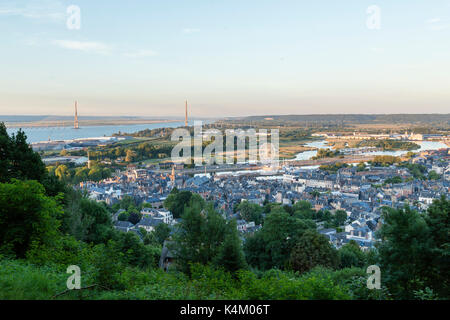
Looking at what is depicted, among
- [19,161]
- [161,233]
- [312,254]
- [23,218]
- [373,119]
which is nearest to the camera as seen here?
[23,218]

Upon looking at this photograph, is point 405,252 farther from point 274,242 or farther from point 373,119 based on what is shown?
point 373,119

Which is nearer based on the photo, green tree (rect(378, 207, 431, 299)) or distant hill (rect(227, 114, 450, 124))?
green tree (rect(378, 207, 431, 299))

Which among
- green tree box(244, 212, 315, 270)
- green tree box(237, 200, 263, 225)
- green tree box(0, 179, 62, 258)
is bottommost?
green tree box(237, 200, 263, 225)

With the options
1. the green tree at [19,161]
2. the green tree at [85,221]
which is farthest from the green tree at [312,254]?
the green tree at [19,161]

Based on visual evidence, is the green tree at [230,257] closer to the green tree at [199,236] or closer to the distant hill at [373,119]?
the green tree at [199,236]

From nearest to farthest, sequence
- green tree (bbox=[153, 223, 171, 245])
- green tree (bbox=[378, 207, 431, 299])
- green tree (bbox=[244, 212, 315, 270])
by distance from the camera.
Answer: green tree (bbox=[378, 207, 431, 299]), green tree (bbox=[244, 212, 315, 270]), green tree (bbox=[153, 223, 171, 245])

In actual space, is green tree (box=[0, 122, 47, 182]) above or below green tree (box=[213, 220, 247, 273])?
above

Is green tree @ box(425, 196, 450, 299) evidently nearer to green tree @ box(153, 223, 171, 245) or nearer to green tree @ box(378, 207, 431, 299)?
green tree @ box(378, 207, 431, 299)

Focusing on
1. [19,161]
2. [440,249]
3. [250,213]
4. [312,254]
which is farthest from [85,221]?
[250,213]

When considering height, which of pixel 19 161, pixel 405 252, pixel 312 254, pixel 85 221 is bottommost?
pixel 312 254

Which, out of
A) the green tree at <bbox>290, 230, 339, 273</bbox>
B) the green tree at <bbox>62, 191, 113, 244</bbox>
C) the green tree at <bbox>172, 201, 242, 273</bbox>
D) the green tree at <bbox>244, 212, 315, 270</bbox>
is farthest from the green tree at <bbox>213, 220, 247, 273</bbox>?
the green tree at <bbox>244, 212, 315, 270</bbox>

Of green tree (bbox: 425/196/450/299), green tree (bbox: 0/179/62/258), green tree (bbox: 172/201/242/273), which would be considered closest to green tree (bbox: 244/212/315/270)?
green tree (bbox: 172/201/242/273)

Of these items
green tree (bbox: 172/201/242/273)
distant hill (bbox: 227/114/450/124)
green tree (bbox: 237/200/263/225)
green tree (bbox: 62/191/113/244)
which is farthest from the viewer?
distant hill (bbox: 227/114/450/124)
